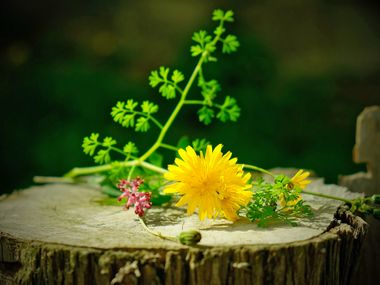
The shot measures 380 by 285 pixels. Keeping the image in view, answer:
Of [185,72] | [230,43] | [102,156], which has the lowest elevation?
[102,156]

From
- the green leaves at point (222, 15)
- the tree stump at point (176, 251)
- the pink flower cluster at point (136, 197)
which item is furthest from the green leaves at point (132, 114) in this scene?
the green leaves at point (222, 15)

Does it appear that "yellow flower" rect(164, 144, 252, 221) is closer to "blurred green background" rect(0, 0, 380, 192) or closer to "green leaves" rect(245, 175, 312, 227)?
"green leaves" rect(245, 175, 312, 227)

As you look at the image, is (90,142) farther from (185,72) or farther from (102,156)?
(185,72)

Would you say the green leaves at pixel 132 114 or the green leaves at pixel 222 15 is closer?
the green leaves at pixel 132 114

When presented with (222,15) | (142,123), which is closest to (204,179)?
(142,123)

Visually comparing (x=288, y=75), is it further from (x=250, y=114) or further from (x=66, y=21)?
(x=66, y=21)

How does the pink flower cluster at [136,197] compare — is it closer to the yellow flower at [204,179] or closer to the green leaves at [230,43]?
the yellow flower at [204,179]
